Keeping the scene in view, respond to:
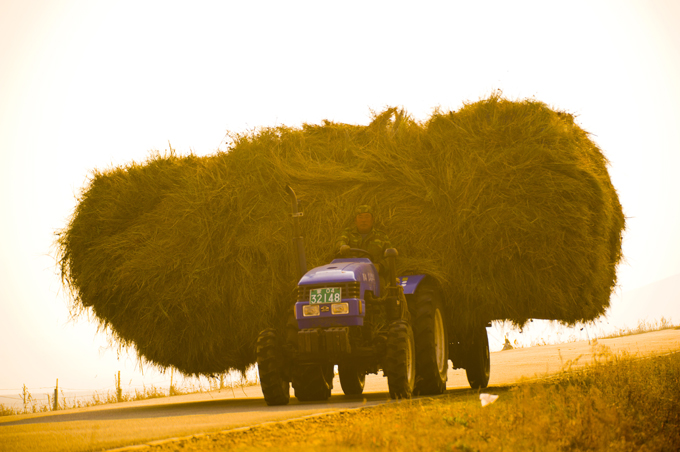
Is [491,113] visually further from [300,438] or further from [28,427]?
[28,427]

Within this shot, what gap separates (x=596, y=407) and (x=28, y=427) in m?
7.19

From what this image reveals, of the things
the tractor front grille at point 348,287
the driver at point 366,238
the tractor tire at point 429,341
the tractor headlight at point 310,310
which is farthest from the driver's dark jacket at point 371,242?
the tractor headlight at point 310,310

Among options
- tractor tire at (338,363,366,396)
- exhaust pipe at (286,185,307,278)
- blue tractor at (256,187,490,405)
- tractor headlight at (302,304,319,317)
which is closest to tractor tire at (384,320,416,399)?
blue tractor at (256,187,490,405)

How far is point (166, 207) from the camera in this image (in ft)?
45.9

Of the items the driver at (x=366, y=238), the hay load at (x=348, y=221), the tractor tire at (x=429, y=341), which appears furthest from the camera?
the hay load at (x=348, y=221)

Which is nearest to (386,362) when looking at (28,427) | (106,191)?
(28,427)

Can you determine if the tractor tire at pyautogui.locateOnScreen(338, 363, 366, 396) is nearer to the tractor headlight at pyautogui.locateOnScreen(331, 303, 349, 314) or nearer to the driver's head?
the driver's head

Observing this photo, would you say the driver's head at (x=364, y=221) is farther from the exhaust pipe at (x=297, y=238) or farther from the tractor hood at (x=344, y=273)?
the tractor hood at (x=344, y=273)

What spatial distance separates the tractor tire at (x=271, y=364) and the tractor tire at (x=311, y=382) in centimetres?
63

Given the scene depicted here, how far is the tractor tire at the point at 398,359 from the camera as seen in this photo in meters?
10.0

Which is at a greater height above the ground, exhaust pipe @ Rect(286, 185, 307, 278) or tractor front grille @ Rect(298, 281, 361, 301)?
exhaust pipe @ Rect(286, 185, 307, 278)

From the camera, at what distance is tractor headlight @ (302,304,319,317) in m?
10.2

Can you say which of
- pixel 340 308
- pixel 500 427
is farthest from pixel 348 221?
pixel 500 427

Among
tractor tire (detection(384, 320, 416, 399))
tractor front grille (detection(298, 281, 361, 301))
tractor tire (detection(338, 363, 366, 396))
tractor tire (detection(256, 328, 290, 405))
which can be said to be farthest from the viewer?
tractor tire (detection(338, 363, 366, 396))
